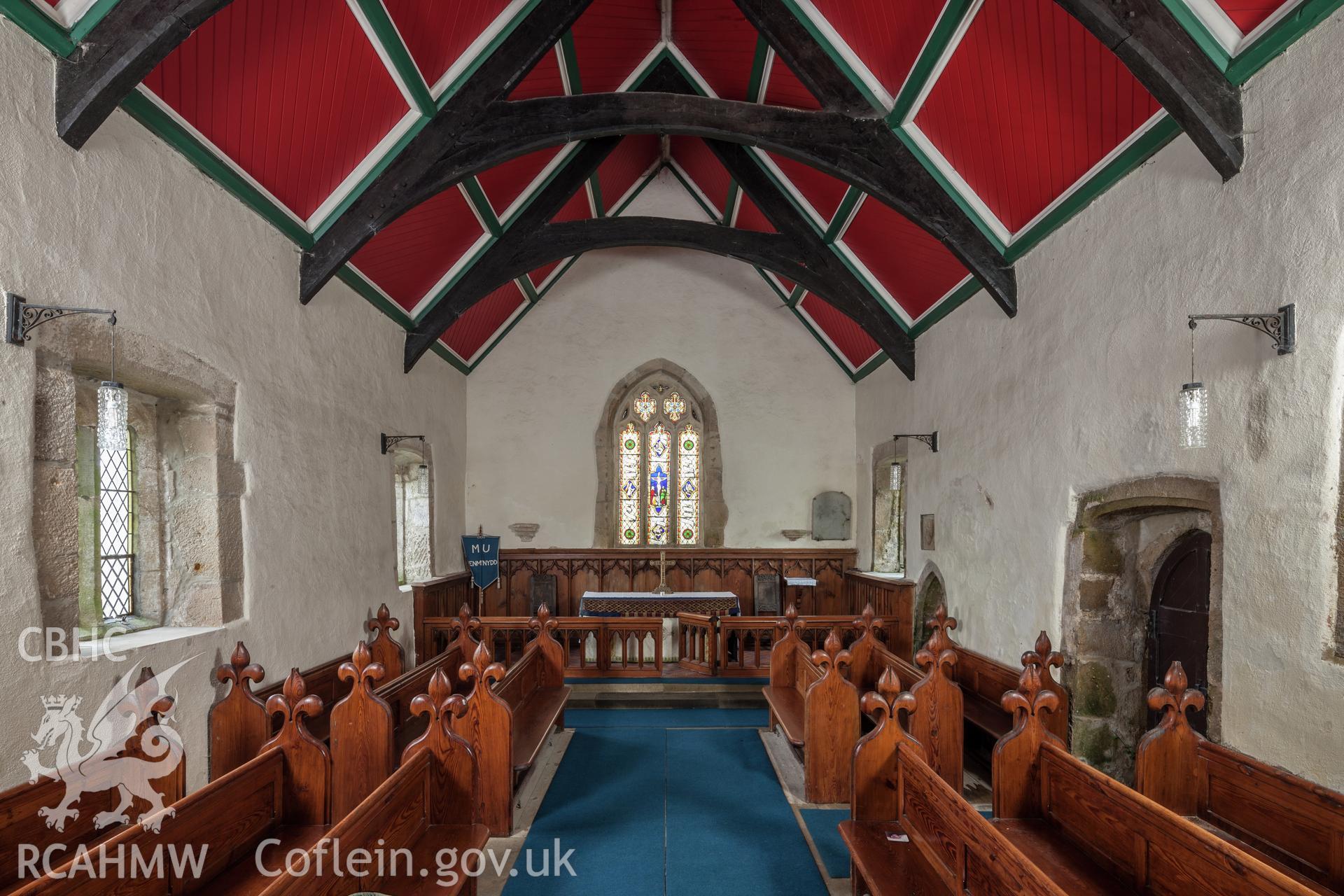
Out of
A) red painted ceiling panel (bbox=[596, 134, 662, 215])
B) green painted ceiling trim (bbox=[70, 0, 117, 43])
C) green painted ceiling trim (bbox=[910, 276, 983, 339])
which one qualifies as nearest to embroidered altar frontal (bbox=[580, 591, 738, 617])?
green painted ceiling trim (bbox=[910, 276, 983, 339])

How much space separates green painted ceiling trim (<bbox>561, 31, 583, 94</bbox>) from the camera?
518 cm

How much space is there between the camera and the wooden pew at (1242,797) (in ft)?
7.38

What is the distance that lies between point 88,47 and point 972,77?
13.7 feet

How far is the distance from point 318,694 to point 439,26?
13.2ft

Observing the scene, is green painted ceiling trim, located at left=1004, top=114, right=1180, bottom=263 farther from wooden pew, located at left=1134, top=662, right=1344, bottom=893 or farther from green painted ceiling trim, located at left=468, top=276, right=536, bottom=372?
green painted ceiling trim, located at left=468, top=276, right=536, bottom=372

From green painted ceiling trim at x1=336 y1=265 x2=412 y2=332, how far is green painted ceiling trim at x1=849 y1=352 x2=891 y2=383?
4.85 m

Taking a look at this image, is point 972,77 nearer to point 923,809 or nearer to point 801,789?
point 923,809

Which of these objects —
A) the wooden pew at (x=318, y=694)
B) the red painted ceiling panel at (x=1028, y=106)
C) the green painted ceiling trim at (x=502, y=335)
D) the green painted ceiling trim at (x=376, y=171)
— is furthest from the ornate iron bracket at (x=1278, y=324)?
the green painted ceiling trim at (x=502, y=335)

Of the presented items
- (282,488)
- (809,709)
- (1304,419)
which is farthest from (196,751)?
(1304,419)

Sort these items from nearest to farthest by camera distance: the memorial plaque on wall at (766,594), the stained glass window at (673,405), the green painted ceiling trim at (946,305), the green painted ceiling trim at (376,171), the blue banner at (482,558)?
the green painted ceiling trim at (376,171) → the green painted ceiling trim at (946,305) → the blue banner at (482,558) → the memorial plaque on wall at (766,594) → the stained glass window at (673,405)

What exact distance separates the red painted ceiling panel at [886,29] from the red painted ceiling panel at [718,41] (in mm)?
904

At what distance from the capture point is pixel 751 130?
16.3 ft

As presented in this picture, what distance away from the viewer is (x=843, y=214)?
20.0 feet

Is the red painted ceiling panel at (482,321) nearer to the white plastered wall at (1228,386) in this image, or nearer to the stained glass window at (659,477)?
the stained glass window at (659,477)
